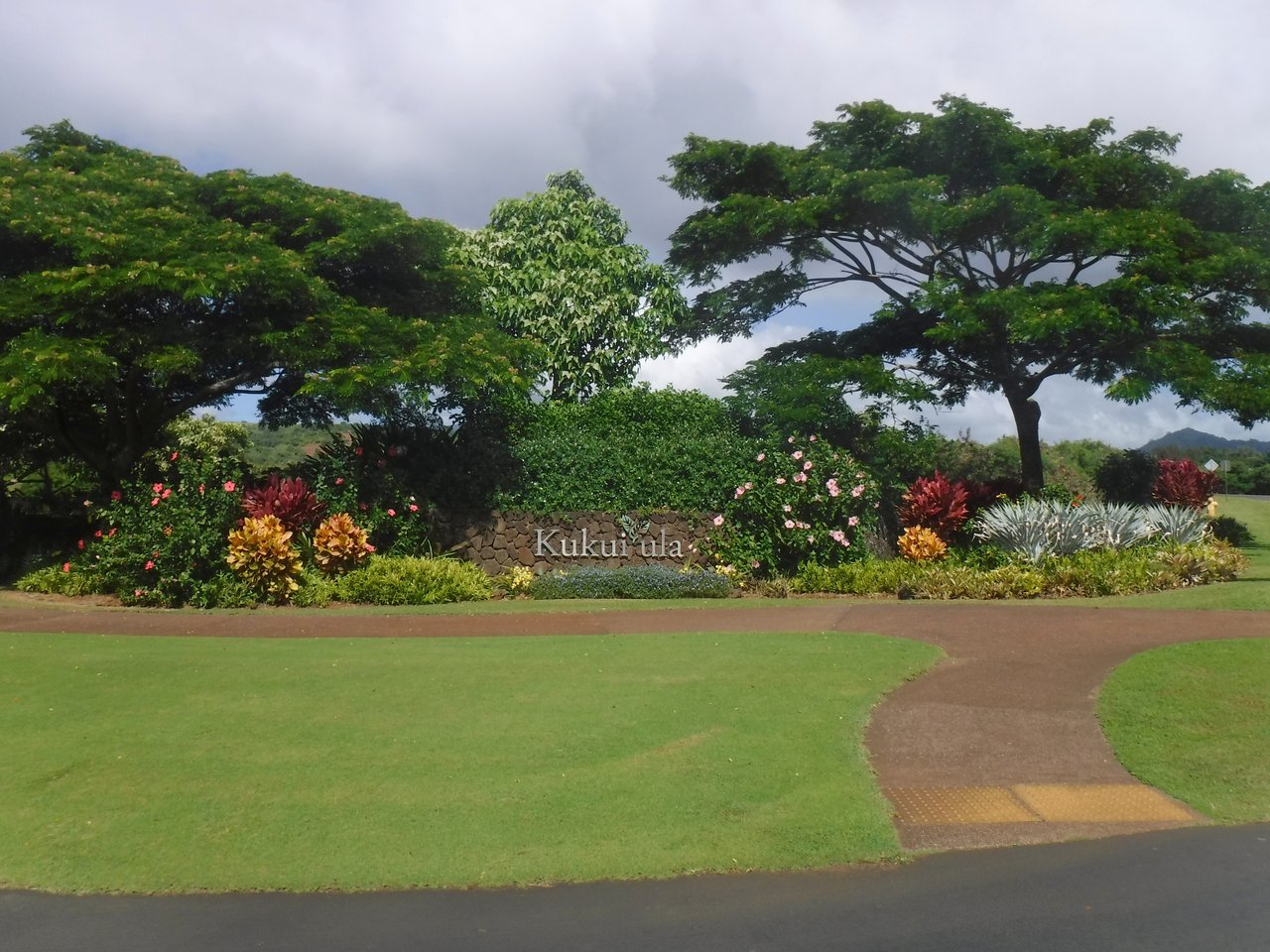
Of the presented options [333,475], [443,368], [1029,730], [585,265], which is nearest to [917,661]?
[1029,730]

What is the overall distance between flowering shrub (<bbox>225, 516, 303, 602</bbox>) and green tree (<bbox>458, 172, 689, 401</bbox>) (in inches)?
344

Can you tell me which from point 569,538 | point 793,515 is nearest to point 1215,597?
point 793,515

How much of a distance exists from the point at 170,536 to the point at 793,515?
8.78 m

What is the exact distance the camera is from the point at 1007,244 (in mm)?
20766

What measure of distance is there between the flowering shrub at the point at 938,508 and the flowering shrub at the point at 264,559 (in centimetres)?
941

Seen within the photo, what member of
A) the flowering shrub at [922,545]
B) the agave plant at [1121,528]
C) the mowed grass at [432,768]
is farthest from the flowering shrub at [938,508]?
the mowed grass at [432,768]

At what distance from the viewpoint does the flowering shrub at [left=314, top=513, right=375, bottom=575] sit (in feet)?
51.7

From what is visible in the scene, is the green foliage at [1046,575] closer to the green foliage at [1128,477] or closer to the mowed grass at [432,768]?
the mowed grass at [432,768]

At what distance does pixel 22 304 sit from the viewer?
613 inches

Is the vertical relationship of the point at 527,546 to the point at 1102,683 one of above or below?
above

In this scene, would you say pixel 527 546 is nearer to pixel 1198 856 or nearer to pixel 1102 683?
pixel 1102 683

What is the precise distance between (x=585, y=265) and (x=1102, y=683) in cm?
1619

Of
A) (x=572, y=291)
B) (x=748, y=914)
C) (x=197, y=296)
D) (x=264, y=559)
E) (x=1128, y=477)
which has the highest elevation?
(x=572, y=291)

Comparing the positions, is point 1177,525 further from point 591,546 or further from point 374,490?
point 374,490
